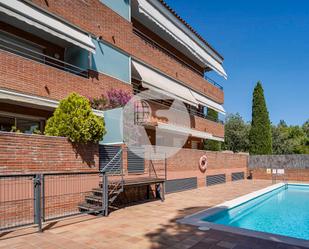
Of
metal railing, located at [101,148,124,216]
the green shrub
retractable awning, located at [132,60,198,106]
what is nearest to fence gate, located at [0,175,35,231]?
the green shrub

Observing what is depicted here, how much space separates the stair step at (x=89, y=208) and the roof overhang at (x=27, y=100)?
4.93 metres

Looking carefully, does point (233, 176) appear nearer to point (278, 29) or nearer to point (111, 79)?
point (278, 29)

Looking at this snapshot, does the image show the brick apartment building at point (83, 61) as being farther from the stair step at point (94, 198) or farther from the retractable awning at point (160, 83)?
the stair step at point (94, 198)

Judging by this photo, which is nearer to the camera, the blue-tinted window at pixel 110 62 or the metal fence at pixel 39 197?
the metal fence at pixel 39 197

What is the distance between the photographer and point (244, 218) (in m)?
13.7

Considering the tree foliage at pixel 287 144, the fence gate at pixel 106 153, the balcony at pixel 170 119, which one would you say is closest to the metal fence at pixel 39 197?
the fence gate at pixel 106 153

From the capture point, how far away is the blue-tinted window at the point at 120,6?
18.0 meters

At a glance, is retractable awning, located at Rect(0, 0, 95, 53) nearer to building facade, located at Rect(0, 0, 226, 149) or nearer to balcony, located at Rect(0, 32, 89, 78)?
building facade, located at Rect(0, 0, 226, 149)

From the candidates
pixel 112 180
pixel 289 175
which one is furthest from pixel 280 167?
pixel 112 180

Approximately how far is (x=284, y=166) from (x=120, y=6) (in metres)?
24.6

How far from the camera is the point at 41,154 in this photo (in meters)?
9.70

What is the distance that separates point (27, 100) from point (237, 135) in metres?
43.6

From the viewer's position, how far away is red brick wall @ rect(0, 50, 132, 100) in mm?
11234

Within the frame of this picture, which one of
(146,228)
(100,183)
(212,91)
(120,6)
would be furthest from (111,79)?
(212,91)
